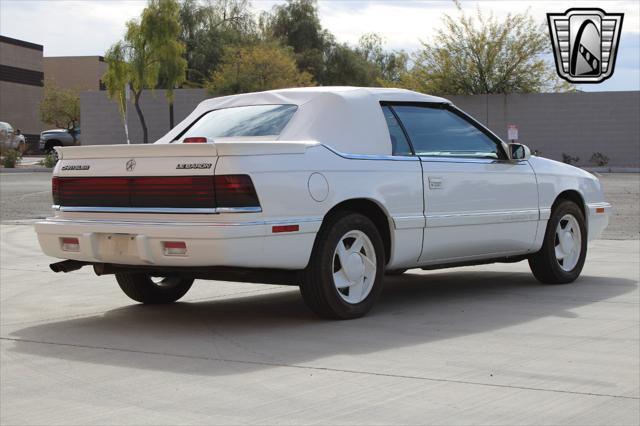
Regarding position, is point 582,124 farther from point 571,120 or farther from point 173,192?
point 173,192

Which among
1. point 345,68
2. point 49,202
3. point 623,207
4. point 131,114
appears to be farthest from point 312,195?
point 345,68

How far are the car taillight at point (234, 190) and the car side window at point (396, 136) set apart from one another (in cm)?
156

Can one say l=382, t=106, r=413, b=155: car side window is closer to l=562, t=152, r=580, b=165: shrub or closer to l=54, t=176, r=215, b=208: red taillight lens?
l=54, t=176, r=215, b=208: red taillight lens

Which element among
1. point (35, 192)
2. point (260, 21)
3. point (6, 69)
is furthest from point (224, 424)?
point (6, 69)

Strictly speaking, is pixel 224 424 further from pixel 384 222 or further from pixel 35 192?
pixel 35 192

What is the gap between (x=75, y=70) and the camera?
8606 centimetres

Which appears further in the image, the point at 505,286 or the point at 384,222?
the point at 505,286

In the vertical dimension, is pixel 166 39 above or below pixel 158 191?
above

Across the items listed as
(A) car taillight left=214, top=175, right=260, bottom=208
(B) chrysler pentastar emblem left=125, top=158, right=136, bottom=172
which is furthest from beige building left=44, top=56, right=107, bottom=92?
(A) car taillight left=214, top=175, right=260, bottom=208

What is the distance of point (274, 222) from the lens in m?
7.08

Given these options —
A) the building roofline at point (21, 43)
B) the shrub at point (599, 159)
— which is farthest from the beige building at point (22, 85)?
the shrub at point (599, 159)

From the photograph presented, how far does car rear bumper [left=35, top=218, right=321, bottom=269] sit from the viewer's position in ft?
22.7

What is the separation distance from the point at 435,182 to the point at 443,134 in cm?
55

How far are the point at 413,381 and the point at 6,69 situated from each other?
70.5 meters
